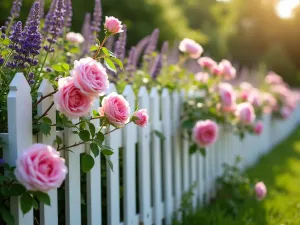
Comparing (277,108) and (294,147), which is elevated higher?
(277,108)

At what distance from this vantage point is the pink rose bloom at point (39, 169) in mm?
1429

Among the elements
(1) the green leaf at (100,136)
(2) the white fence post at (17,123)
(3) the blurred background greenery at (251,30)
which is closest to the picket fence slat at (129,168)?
(1) the green leaf at (100,136)

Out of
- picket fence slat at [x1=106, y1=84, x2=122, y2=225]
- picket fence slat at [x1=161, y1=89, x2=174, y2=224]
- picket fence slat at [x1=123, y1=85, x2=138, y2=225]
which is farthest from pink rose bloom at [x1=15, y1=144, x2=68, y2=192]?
picket fence slat at [x1=161, y1=89, x2=174, y2=224]

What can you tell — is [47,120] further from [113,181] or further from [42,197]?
[113,181]

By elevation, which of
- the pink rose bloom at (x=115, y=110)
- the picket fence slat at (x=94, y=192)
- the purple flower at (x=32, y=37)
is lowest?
the picket fence slat at (x=94, y=192)

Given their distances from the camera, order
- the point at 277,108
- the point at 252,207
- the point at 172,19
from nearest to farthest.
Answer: the point at 252,207
the point at 277,108
the point at 172,19

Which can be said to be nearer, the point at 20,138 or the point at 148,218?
the point at 20,138

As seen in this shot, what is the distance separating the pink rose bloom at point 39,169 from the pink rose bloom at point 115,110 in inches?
13.8

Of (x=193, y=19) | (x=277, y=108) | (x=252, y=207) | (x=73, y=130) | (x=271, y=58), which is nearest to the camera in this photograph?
(x=73, y=130)

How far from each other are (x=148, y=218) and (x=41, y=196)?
1.43m

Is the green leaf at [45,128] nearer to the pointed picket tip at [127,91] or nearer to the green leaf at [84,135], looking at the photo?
the green leaf at [84,135]

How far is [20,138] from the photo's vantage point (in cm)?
167

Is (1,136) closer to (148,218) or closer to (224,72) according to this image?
(148,218)

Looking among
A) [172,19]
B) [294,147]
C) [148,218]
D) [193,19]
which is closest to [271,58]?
[193,19]
